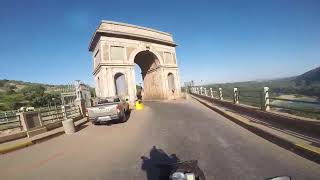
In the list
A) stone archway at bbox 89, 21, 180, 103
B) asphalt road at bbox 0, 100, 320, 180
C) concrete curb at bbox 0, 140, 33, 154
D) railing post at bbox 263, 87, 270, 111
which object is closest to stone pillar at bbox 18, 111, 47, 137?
concrete curb at bbox 0, 140, 33, 154

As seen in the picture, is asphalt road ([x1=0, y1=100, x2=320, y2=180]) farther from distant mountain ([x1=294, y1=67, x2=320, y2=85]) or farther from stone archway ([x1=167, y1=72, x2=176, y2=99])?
stone archway ([x1=167, y1=72, x2=176, y2=99])

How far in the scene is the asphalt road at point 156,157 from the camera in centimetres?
550

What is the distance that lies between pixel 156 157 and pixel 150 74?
36.5 m

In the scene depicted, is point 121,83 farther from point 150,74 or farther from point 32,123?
point 32,123

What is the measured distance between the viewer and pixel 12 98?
244 feet

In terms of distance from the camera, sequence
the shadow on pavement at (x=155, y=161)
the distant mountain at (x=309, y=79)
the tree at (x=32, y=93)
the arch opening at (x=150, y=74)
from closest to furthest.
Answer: the shadow on pavement at (x=155, y=161)
the distant mountain at (x=309, y=79)
the arch opening at (x=150, y=74)
the tree at (x=32, y=93)

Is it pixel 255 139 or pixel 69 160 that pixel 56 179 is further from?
pixel 255 139

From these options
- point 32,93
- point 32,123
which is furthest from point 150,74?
point 32,93

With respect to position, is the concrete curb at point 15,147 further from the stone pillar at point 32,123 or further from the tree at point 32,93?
the tree at point 32,93

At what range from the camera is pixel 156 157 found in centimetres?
706

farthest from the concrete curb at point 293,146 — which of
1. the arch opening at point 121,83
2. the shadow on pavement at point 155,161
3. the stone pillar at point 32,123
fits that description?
the arch opening at point 121,83

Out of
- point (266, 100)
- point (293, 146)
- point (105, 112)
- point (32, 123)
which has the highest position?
point (266, 100)

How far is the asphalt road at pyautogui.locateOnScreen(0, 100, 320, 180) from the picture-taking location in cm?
550

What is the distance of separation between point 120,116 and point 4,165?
24.9ft
